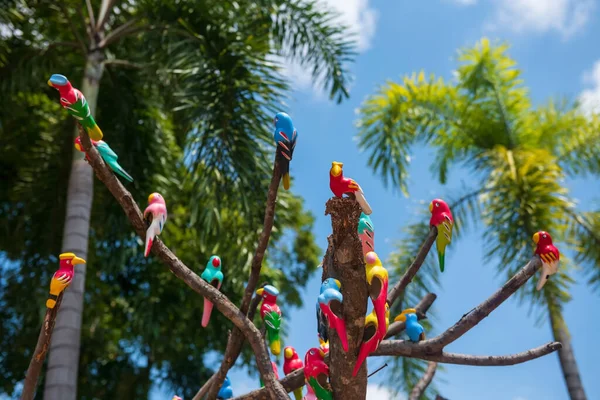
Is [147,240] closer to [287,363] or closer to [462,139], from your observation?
[287,363]

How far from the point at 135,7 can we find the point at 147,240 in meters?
5.50

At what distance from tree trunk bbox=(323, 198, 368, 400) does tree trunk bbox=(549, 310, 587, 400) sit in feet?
15.6

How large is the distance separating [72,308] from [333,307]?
3595 mm

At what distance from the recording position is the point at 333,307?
9.18 feet

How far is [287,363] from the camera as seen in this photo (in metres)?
3.77

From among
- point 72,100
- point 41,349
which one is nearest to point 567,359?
point 41,349

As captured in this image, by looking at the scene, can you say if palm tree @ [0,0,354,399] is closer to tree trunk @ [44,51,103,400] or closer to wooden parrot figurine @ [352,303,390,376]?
Answer: tree trunk @ [44,51,103,400]

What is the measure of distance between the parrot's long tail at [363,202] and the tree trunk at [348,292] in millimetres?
68

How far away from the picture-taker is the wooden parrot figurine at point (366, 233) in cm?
302

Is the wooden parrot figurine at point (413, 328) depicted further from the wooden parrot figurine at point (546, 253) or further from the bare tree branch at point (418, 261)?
the wooden parrot figurine at point (546, 253)

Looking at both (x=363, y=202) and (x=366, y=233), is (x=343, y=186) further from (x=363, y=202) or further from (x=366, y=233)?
(x=366, y=233)

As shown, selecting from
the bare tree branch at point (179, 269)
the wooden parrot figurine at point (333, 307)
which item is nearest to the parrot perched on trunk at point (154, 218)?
the bare tree branch at point (179, 269)

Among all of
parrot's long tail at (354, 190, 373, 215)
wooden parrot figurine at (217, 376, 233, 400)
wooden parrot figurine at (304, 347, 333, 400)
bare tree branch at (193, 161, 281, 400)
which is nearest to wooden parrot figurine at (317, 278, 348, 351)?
wooden parrot figurine at (304, 347, 333, 400)

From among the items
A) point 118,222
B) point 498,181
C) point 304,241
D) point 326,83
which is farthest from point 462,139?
point 118,222
